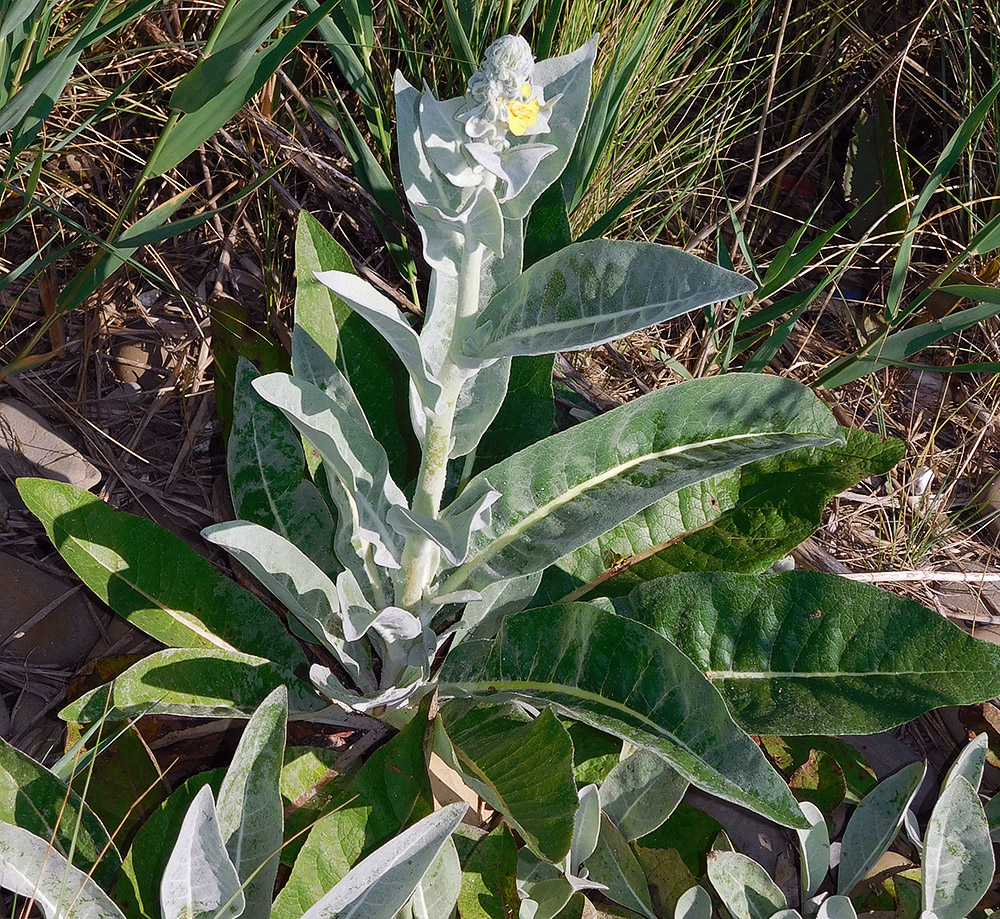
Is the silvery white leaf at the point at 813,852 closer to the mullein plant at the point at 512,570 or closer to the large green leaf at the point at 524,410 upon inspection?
the mullein plant at the point at 512,570

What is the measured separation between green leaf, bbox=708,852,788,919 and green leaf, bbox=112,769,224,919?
689 mm

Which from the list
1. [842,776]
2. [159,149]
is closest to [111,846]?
[159,149]

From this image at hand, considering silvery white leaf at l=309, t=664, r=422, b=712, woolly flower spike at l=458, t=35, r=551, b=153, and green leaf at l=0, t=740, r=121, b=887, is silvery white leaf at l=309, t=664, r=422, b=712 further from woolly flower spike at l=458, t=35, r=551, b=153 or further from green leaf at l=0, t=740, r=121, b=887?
woolly flower spike at l=458, t=35, r=551, b=153

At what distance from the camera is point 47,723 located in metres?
1.53

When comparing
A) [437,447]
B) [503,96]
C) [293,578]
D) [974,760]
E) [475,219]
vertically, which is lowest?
[974,760]

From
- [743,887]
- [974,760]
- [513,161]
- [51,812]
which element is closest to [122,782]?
[51,812]

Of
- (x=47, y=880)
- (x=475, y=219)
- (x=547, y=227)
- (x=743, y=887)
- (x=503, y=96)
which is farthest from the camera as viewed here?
(x=547, y=227)

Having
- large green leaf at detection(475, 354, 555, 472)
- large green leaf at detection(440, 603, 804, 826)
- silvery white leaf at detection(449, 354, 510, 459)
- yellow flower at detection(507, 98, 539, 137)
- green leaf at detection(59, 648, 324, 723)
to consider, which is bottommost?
large green leaf at detection(440, 603, 804, 826)

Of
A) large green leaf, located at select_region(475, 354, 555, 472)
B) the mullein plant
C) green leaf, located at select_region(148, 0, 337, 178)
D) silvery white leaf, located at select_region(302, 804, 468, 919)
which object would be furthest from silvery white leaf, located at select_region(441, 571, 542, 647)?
green leaf, located at select_region(148, 0, 337, 178)

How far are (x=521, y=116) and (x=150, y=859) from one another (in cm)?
97

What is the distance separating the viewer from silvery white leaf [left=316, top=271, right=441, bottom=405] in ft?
3.10

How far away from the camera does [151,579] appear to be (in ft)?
4.52

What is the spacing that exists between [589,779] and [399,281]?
1015 millimetres

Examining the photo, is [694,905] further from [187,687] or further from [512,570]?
[187,687]
